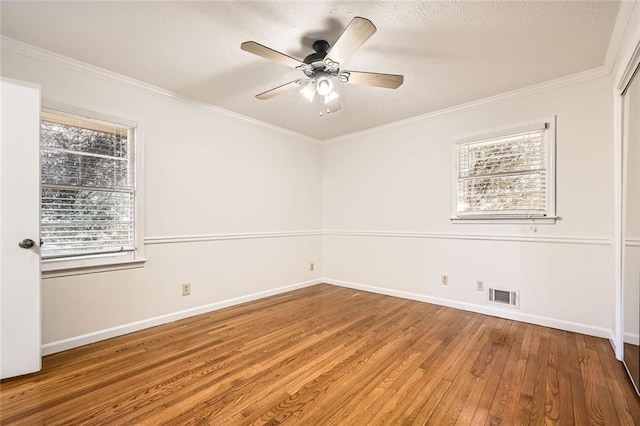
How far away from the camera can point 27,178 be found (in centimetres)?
207

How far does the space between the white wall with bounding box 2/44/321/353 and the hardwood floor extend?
0.30 meters

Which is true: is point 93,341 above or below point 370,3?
below

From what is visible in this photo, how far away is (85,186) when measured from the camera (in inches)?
103

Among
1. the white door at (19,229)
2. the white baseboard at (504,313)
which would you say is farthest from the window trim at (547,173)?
the white door at (19,229)

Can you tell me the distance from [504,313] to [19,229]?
4.38 meters

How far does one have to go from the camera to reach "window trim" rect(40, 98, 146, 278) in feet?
8.00

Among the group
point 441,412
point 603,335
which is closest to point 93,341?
point 441,412

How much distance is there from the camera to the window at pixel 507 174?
2.98 m

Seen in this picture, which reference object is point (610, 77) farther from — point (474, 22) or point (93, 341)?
point (93, 341)

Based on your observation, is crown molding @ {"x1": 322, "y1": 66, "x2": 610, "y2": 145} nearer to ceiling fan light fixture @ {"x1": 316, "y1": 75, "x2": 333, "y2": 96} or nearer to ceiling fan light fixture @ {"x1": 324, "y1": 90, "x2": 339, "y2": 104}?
ceiling fan light fixture @ {"x1": 324, "y1": 90, "x2": 339, "y2": 104}

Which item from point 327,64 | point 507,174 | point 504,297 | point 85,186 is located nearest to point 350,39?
point 327,64

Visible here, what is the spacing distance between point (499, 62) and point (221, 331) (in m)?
3.53

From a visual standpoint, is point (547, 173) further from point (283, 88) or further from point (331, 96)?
point (283, 88)

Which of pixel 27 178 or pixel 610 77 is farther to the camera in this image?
pixel 610 77
